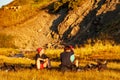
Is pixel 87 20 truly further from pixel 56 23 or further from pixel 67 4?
pixel 67 4

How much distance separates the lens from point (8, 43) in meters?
66.4

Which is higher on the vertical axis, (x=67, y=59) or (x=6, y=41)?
(x=6, y=41)

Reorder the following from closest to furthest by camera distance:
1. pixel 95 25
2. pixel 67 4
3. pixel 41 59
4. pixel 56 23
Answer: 1. pixel 41 59
2. pixel 95 25
3. pixel 56 23
4. pixel 67 4

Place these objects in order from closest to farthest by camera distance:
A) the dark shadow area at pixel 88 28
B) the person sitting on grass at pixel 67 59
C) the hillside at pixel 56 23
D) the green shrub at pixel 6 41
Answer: the person sitting on grass at pixel 67 59, the dark shadow area at pixel 88 28, the hillside at pixel 56 23, the green shrub at pixel 6 41

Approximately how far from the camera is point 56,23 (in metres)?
68.5

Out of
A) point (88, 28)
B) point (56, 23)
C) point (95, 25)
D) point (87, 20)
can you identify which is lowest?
point (88, 28)

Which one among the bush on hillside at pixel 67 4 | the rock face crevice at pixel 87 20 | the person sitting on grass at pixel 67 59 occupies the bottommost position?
the person sitting on grass at pixel 67 59

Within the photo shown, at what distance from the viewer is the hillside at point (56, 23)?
56719 mm

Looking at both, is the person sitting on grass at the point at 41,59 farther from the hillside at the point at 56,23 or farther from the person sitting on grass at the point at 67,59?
the hillside at the point at 56,23

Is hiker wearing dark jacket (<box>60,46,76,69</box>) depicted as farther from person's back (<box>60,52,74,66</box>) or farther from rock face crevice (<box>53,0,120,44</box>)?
rock face crevice (<box>53,0,120,44</box>)

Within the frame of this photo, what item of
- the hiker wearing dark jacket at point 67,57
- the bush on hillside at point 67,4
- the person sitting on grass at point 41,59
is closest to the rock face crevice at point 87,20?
the bush on hillside at point 67,4

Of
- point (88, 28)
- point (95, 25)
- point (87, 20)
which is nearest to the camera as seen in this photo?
point (95, 25)

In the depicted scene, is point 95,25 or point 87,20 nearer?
point 95,25

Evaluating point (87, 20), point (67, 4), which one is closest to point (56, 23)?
point (67, 4)
